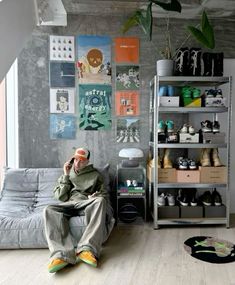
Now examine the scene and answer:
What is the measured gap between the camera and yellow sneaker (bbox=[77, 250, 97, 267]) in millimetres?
2129

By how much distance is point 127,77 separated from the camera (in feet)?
11.2

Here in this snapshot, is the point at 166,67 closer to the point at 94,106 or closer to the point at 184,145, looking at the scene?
the point at 184,145

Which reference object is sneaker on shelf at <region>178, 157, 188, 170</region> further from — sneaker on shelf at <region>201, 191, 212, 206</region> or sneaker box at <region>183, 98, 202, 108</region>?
sneaker box at <region>183, 98, 202, 108</region>

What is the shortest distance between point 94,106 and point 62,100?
0.40m

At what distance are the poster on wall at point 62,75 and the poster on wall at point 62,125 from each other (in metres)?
0.39

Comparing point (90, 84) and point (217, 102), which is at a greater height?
point (90, 84)

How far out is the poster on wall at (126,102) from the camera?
3.41 meters

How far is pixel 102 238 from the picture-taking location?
7.84ft

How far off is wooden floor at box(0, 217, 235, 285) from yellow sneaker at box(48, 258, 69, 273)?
0.04 metres

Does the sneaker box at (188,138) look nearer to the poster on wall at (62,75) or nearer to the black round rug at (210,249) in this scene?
the black round rug at (210,249)

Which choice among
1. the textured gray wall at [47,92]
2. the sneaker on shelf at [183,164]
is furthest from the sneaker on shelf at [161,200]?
the textured gray wall at [47,92]

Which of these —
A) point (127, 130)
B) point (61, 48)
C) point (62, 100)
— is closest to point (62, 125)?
point (62, 100)

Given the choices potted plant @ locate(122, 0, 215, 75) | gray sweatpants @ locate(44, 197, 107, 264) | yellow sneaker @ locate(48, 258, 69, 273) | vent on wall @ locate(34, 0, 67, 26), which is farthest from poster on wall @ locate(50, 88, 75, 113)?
yellow sneaker @ locate(48, 258, 69, 273)

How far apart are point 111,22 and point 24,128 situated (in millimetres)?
1691
